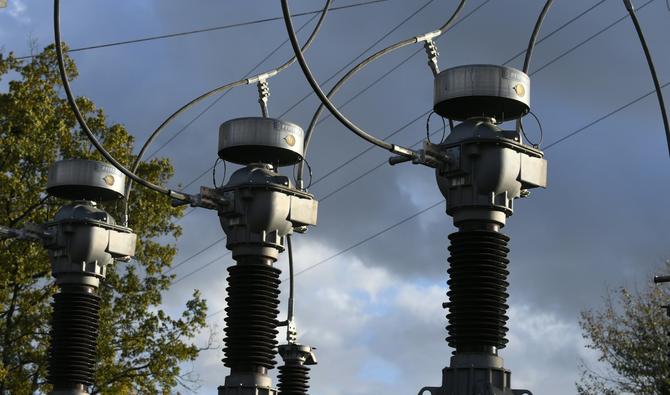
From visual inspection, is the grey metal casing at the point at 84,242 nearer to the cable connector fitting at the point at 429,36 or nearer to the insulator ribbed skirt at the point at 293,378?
the insulator ribbed skirt at the point at 293,378

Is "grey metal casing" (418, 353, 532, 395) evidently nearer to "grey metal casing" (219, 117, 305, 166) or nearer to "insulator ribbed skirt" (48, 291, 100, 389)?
"grey metal casing" (219, 117, 305, 166)

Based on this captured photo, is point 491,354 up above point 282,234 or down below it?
below

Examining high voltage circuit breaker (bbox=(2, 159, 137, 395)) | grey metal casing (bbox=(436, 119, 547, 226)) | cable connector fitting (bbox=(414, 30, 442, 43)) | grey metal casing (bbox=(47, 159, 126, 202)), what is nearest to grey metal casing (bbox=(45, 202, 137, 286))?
high voltage circuit breaker (bbox=(2, 159, 137, 395))

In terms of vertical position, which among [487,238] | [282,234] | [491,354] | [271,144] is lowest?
[491,354]

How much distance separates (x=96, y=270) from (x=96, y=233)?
0.78 metres

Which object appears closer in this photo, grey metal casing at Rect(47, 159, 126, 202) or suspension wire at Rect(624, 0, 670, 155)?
suspension wire at Rect(624, 0, 670, 155)

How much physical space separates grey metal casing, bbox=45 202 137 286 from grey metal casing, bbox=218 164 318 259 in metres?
4.41

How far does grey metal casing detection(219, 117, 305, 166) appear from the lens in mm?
18469

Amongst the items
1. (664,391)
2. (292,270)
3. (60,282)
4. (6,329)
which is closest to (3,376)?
(6,329)

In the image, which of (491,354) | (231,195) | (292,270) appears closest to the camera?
(491,354)

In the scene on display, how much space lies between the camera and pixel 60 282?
22938 mm

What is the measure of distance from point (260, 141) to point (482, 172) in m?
4.64

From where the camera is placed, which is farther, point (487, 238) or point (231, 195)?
point (231, 195)

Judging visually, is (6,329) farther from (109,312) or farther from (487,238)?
(487,238)
